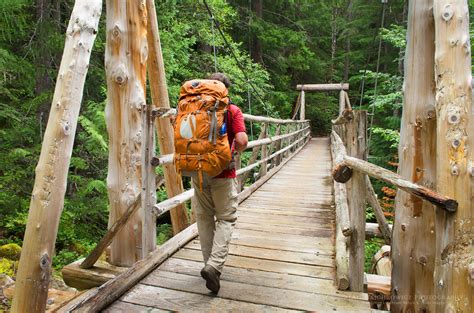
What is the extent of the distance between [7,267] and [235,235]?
3.08 metres

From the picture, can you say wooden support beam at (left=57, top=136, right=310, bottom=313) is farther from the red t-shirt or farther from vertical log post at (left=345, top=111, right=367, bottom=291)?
vertical log post at (left=345, top=111, right=367, bottom=291)

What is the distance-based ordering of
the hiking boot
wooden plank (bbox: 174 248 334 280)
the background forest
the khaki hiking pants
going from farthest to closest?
the background forest → wooden plank (bbox: 174 248 334 280) → the khaki hiking pants → the hiking boot

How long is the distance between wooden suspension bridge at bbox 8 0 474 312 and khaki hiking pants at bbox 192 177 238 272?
0.25m

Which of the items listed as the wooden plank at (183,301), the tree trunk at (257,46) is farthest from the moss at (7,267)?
the tree trunk at (257,46)

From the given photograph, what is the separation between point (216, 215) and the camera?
8.57 ft

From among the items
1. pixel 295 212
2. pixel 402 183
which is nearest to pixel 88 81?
pixel 295 212

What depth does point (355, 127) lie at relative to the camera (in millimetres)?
2715

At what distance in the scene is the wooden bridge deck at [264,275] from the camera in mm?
2324

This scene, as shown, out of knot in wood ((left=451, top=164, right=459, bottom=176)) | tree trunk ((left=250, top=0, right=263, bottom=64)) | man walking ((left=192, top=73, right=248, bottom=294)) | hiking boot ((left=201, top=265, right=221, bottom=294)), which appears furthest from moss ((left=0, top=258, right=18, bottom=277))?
tree trunk ((left=250, top=0, right=263, bottom=64))

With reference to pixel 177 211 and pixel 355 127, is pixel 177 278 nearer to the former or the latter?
pixel 177 211

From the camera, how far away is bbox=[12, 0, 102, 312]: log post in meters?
1.77

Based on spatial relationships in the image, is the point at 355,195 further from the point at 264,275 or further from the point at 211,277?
the point at 211,277

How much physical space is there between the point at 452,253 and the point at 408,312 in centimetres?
70

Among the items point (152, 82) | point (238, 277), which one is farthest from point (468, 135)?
point (152, 82)
